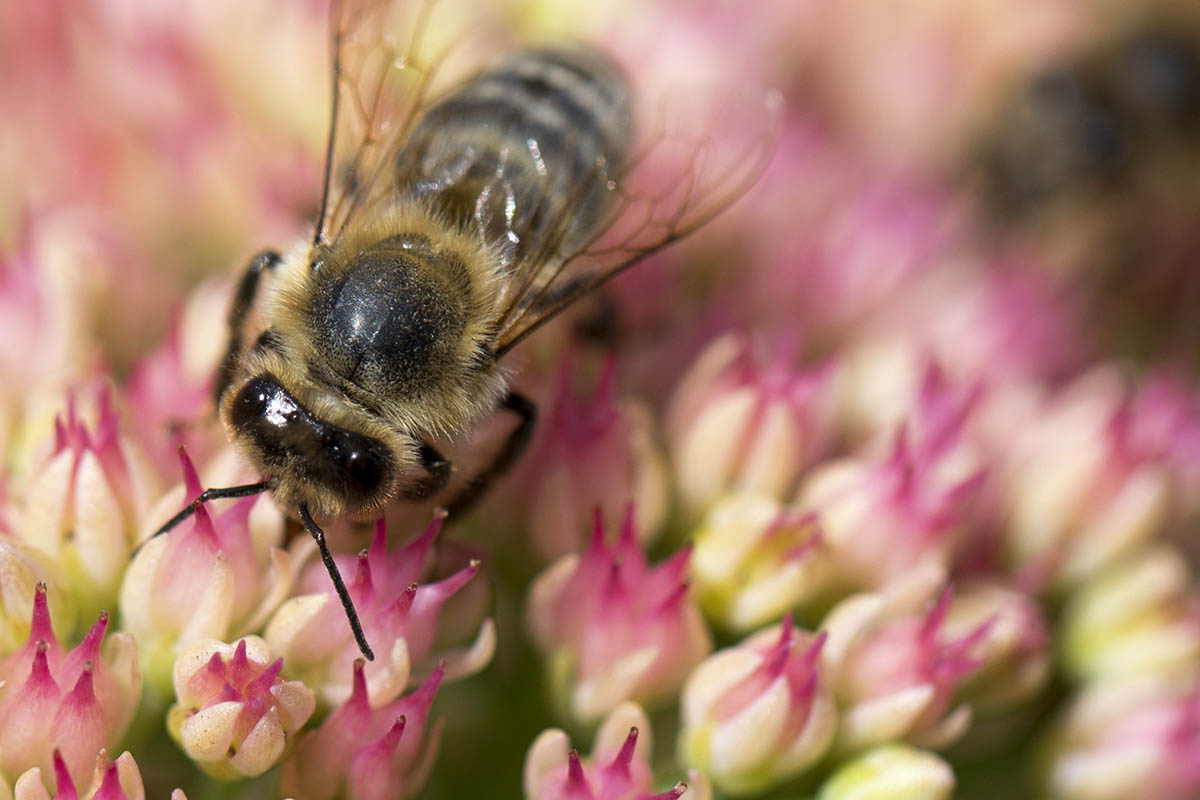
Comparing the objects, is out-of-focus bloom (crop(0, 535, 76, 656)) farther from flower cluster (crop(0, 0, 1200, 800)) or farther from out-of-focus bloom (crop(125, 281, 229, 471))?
out-of-focus bloom (crop(125, 281, 229, 471))

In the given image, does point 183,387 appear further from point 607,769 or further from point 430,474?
point 607,769

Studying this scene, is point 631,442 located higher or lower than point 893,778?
higher

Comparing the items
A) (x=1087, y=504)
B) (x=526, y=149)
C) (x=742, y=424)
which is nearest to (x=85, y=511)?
(x=526, y=149)

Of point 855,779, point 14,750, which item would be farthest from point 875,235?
point 14,750

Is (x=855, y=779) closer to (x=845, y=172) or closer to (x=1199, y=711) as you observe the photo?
(x=1199, y=711)

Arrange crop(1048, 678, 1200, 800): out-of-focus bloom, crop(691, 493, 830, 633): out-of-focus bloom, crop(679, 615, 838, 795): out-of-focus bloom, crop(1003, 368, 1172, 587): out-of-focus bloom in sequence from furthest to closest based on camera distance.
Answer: crop(1003, 368, 1172, 587): out-of-focus bloom, crop(1048, 678, 1200, 800): out-of-focus bloom, crop(691, 493, 830, 633): out-of-focus bloom, crop(679, 615, 838, 795): out-of-focus bloom

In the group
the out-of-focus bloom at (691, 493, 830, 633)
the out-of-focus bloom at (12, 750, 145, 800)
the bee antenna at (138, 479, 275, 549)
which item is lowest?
the out-of-focus bloom at (12, 750, 145, 800)

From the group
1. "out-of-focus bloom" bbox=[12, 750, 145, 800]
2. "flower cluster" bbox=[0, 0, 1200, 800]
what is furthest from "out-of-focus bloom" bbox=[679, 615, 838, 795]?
"out-of-focus bloom" bbox=[12, 750, 145, 800]
